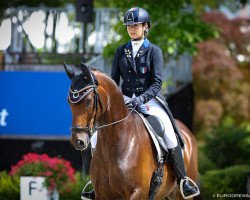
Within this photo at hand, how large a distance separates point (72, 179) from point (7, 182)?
117cm

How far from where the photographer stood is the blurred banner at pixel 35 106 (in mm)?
13773

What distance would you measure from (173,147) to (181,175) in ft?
1.25

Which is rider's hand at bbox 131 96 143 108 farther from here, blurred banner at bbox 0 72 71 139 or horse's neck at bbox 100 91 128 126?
blurred banner at bbox 0 72 71 139

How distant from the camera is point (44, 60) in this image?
16.6 m

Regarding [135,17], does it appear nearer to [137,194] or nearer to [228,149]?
[137,194]

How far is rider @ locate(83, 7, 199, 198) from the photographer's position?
823 cm

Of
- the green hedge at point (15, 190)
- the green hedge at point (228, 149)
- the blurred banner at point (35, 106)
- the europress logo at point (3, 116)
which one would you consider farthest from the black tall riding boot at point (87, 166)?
the green hedge at point (228, 149)

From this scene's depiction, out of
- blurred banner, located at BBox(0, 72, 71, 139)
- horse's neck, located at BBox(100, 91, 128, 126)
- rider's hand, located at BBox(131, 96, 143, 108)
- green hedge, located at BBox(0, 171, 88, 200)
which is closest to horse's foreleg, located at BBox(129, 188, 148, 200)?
horse's neck, located at BBox(100, 91, 128, 126)

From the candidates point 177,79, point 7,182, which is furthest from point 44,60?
point 7,182

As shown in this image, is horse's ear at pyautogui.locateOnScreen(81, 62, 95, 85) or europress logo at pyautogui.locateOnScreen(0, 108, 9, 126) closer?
horse's ear at pyautogui.locateOnScreen(81, 62, 95, 85)

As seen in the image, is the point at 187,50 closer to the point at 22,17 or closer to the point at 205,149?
the point at 205,149

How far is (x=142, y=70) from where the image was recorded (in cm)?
830

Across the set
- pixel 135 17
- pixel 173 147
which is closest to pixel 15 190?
pixel 173 147

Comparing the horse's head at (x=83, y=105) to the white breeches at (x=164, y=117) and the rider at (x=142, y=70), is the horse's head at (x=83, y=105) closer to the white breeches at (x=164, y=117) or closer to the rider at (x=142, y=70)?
the rider at (x=142, y=70)
